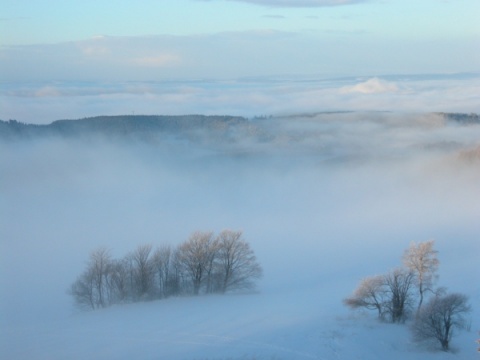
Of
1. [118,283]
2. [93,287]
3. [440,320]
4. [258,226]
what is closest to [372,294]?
[440,320]

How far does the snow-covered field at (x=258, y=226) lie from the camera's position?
22.0 metres

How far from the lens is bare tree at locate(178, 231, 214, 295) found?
29125mm

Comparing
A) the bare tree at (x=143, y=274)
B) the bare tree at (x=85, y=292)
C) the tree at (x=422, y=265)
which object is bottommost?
the bare tree at (x=85, y=292)

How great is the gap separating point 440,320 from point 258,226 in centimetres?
3410

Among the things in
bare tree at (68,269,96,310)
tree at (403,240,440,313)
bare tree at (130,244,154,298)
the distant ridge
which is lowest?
bare tree at (68,269,96,310)

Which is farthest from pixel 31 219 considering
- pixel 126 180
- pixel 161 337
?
pixel 161 337

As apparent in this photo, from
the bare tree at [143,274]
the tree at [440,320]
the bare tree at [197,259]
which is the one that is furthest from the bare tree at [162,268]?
the tree at [440,320]

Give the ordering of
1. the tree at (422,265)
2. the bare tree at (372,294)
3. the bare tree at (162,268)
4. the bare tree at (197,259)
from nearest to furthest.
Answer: the bare tree at (372,294) → the tree at (422,265) → the bare tree at (162,268) → the bare tree at (197,259)

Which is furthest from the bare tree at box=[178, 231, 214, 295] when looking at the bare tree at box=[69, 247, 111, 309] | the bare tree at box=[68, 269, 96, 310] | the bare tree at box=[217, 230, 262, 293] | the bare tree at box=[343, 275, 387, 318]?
the bare tree at box=[343, 275, 387, 318]

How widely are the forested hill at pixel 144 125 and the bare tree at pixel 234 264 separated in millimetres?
46283

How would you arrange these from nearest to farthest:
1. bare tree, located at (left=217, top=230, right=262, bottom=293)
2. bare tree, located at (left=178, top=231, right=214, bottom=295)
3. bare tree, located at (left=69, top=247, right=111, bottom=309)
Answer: bare tree, located at (left=69, top=247, right=111, bottom=309)
bare tree, located at (left=178, top=231, right=214, bottom=295)
bare tree, located at (left=217, top=230, right=262, bottom=293)

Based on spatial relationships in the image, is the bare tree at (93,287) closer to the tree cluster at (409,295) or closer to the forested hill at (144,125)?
the tree cluster at (409,295)

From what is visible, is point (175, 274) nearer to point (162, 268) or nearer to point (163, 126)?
point (162, 268)

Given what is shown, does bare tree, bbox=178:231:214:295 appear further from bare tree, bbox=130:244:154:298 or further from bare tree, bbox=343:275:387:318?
bare tree, bbox=343:275:387:318
